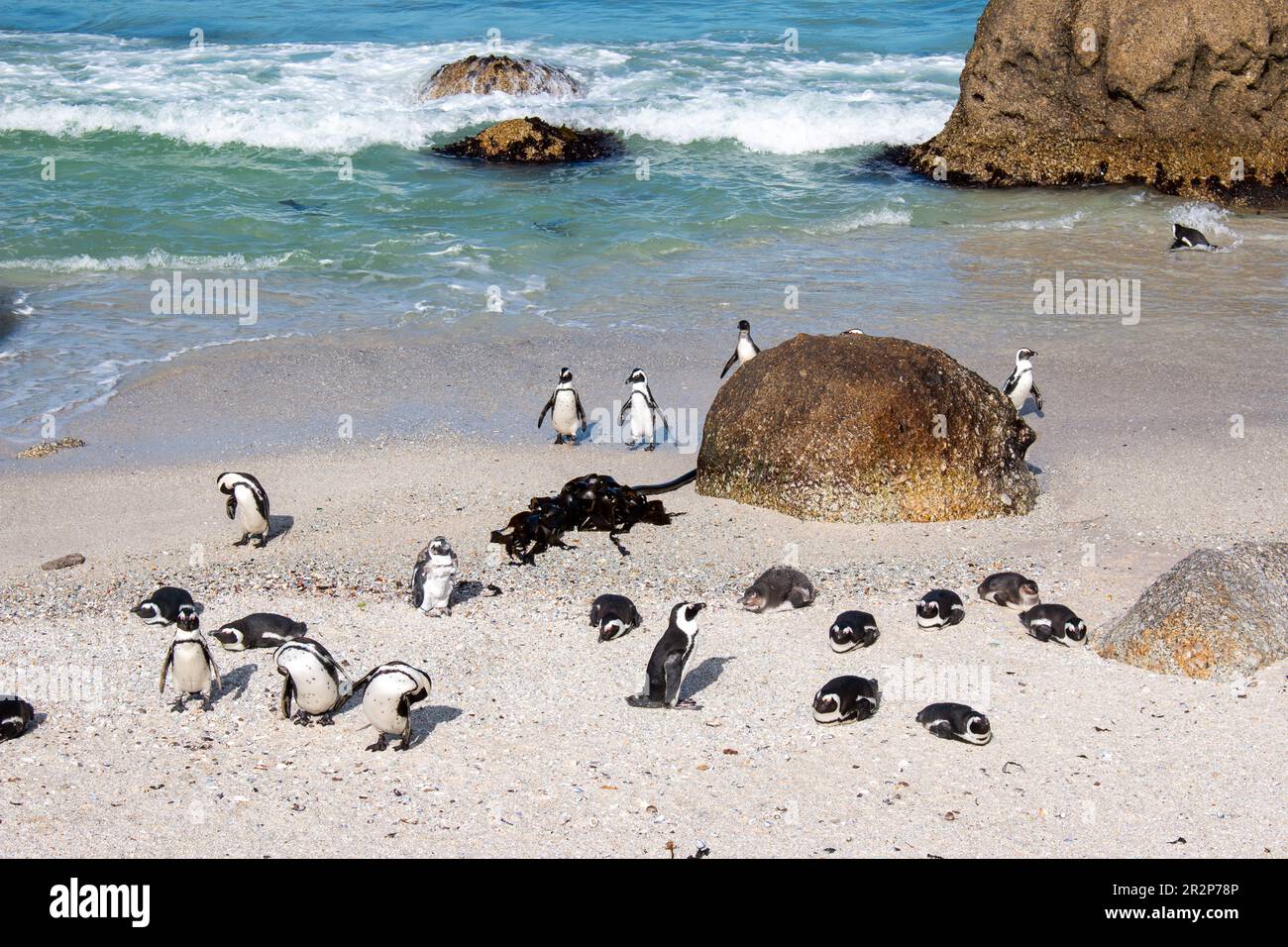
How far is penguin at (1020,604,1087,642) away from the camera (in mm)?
7855

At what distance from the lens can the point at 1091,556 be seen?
9.22m

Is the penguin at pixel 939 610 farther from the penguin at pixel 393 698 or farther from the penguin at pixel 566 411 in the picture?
the penguin at pixel 566 411

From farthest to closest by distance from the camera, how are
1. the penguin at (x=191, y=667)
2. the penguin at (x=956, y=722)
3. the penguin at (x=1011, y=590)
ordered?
the penguin at (x=1011, y=590) → the penguin at (x=191, y=667) → the penguin at (x=956, y=722)

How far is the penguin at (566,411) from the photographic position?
38.2 ft

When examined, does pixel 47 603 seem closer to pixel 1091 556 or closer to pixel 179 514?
pixel 179 514

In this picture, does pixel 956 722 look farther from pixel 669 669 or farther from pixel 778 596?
pixel 778 596

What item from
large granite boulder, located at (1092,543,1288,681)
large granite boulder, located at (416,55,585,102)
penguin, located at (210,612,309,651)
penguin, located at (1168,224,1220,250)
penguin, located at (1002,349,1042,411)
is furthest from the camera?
large granite boulder, located at (416,55,585,102)

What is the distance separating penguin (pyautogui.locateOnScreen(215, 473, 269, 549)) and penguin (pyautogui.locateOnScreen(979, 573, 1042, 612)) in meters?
4.99

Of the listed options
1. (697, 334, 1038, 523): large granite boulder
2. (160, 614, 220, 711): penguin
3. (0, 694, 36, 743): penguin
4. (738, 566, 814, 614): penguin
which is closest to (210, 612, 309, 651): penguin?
(160, 614, 220, 711): penguin

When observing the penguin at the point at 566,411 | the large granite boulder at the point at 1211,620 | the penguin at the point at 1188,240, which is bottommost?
the large granite boulder at the point at 1211,620

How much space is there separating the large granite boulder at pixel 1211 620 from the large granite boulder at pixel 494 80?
21281 mm

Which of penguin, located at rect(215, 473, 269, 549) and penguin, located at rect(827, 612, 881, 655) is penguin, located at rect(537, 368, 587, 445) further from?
penguin, located at rect(827, 612, 881, 655)

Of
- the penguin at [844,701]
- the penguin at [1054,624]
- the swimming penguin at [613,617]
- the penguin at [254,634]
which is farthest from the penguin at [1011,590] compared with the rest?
the penguin at [254,634]

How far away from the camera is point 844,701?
700 cm
